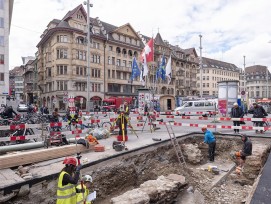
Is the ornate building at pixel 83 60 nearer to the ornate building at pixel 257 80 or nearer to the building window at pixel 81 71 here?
the building window at pixel 81 71

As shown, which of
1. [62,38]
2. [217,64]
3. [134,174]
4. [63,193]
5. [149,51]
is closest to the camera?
[63,193]

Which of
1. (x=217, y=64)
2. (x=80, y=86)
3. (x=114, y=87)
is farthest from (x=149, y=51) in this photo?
(x=217, y=64)

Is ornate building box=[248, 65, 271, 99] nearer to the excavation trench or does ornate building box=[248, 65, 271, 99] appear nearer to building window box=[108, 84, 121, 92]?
building window box=[108, 84, 121, 92]

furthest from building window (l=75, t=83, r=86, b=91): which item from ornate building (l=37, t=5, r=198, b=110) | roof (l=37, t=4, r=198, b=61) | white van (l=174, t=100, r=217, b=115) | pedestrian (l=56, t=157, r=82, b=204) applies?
pedestrian (l=56, t=157, r=82, b=204)

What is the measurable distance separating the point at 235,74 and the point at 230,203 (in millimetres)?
115597

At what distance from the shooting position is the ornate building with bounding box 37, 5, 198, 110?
42.3 m

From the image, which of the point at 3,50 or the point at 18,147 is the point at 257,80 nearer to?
the point at 3,50

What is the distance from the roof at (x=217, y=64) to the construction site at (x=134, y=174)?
3546 inches

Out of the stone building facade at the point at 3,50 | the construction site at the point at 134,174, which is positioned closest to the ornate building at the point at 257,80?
the stone building facade at the point at 3,50

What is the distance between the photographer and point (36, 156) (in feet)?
23.3

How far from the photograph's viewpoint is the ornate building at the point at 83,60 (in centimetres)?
4234

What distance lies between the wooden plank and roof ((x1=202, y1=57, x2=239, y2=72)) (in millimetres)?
94709

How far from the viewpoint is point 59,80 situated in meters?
42.6

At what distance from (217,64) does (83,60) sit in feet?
244
